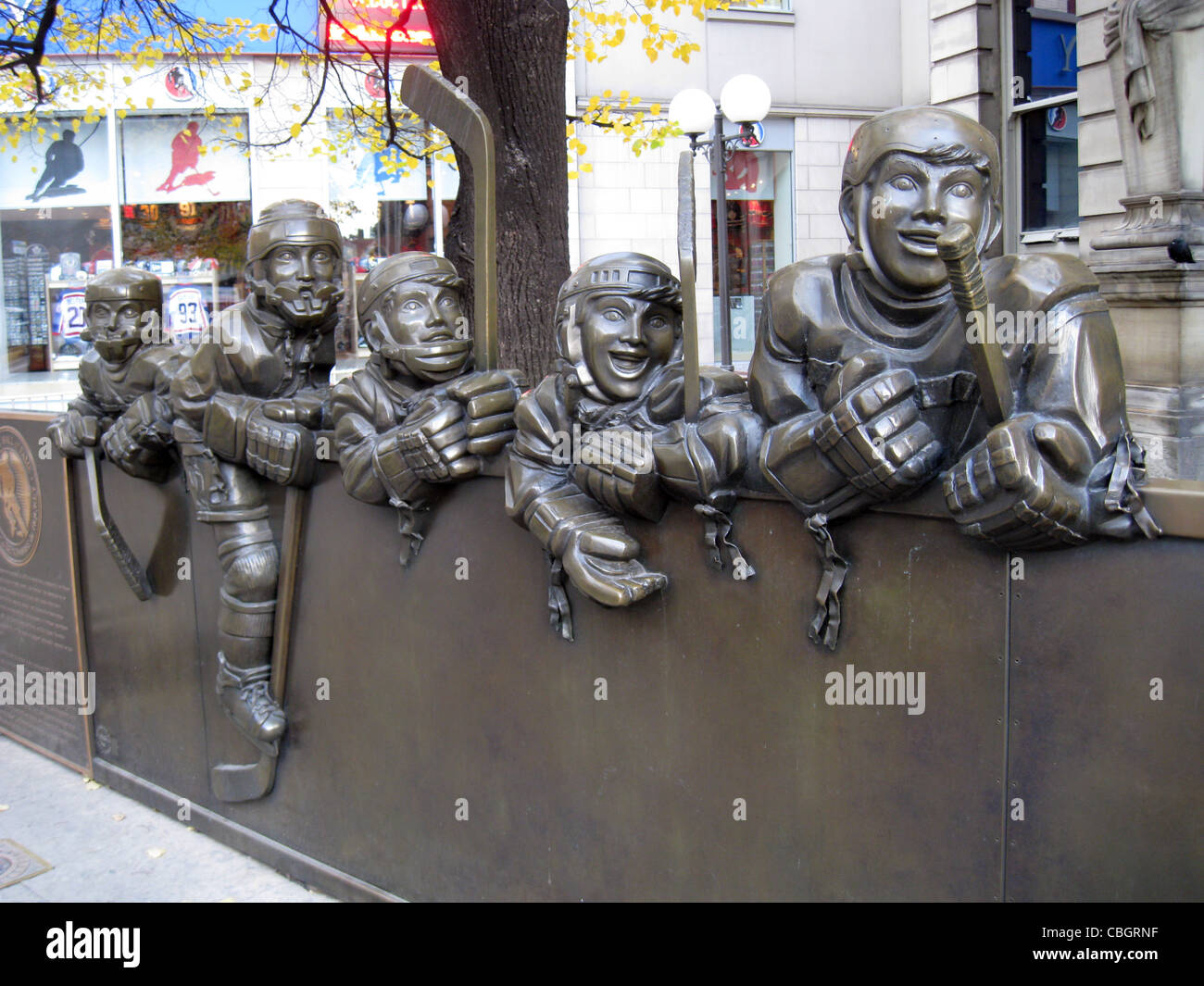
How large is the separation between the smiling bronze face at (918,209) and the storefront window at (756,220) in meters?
14.4

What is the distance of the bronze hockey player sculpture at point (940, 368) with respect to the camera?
210 centimetres

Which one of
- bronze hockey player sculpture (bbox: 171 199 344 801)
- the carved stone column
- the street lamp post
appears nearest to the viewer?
bronze hockey player sculpture (bbox: 171 199 344 801)

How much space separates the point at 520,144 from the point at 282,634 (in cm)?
305

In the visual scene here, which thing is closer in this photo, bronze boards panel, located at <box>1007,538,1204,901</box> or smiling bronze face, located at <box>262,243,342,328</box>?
bronze boards panel, located at <box>1007,538,1204,901</box>

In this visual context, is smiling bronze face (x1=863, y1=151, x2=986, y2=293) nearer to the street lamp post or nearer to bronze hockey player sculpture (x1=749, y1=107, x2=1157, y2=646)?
bronze hockey player sculpture (x1=749, y1=107, x2=1157, y2=646)

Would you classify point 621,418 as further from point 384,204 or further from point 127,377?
point 384,204

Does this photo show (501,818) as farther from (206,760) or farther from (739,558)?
(206,760)

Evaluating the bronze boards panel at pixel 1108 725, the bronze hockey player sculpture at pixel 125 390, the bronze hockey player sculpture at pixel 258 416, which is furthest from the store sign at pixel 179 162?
the bronze boards panel at pixel 1108 725

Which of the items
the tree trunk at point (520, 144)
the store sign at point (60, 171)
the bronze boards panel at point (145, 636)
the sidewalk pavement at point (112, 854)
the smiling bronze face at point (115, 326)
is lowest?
the sidewalk pavement at point (112, 854)

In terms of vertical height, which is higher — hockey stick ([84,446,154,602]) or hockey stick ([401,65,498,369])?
hockey stick ([401,65,498,369])

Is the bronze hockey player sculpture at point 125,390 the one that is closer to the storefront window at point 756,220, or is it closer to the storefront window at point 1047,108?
the storefront window at point 1047,108

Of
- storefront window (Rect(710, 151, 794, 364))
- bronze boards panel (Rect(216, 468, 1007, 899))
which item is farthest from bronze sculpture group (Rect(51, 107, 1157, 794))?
storefront window (Rect(710, 151, 794, 364))

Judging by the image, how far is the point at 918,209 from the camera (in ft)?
7.56

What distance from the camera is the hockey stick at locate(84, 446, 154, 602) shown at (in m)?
4.68
